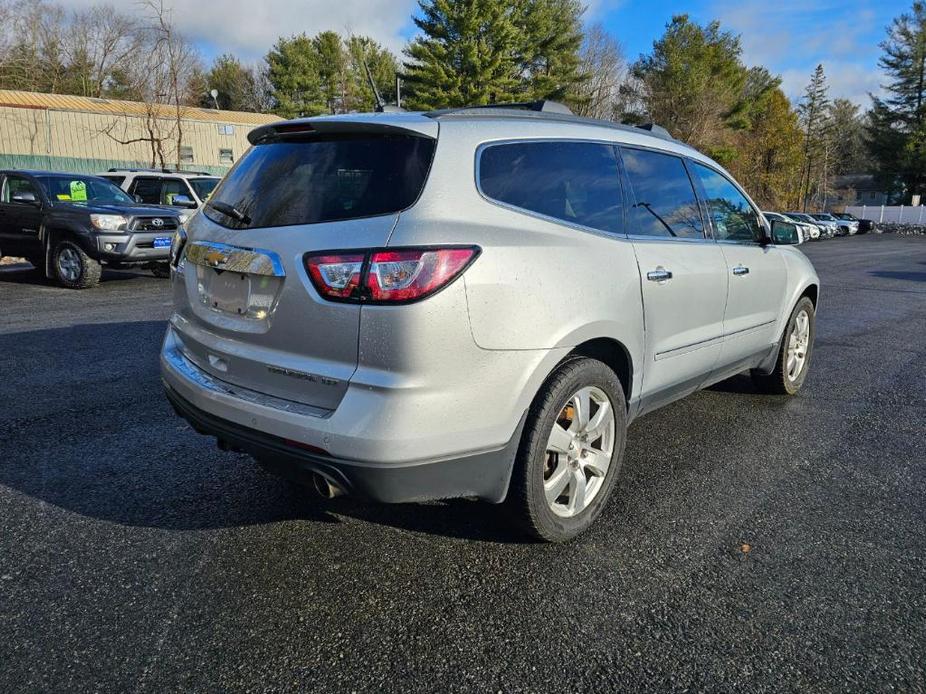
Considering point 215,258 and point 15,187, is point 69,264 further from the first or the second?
point 215,258

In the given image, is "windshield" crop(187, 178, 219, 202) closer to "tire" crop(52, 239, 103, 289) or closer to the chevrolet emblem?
"tire" crop(52, 239, 103, 289)

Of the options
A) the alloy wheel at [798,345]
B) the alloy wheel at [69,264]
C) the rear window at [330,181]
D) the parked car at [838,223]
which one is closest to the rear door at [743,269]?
the alloy wheel at [798,345]

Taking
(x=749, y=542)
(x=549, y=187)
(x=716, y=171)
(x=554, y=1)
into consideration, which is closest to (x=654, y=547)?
(x=749, y=542)

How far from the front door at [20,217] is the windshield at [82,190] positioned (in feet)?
0.71

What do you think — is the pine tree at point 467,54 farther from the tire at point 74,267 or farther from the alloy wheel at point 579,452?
the alloy wheel at point 579,452

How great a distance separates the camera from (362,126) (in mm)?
2533

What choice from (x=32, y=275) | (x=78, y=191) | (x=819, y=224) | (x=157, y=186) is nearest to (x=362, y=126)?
(x=78, y=191)

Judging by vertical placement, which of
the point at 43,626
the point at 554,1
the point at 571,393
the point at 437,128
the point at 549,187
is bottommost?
the point at 43,626

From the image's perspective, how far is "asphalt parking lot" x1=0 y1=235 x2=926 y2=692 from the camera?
208cm

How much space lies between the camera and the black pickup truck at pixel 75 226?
10.1 metres

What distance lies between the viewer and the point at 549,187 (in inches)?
110

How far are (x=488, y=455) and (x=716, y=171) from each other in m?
2.80

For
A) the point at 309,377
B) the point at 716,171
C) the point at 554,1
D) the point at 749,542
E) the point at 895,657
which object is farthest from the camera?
the point at 554,1

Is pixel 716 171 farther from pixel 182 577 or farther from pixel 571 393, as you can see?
pixel 182 577
